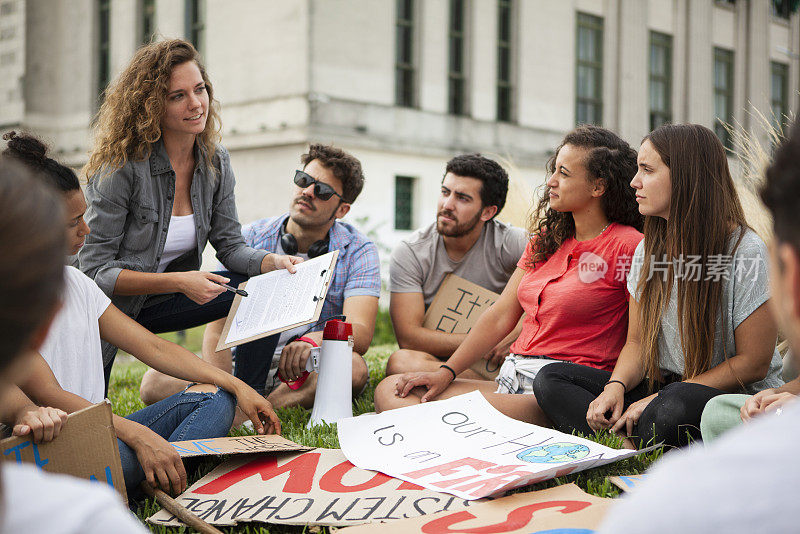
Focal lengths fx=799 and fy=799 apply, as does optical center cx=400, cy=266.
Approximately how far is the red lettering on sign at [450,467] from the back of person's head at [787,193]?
178cm

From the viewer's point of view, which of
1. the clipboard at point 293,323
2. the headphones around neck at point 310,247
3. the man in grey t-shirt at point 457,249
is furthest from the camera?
the man in grey t-shirt at point 457,249

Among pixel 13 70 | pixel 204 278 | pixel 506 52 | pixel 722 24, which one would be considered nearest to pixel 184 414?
pixel 204 278

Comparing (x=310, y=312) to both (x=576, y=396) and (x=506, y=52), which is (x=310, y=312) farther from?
(x=506, y=52)

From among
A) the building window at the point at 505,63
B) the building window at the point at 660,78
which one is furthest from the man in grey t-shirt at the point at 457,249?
the building window at the point at 660,78

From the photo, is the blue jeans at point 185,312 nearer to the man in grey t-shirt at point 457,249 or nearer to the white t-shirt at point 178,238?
the white t-shirt at point 178,238

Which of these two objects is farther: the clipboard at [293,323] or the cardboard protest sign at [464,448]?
the clipboard at [293,323]

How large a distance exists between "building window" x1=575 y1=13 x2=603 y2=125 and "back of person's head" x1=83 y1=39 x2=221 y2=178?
54.7 ft

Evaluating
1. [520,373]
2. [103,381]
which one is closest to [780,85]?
[520,373]

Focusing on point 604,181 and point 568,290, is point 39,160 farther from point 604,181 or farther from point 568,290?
Answer: point 604,181

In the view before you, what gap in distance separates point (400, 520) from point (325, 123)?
1254 cm

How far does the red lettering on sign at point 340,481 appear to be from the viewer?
99.3 inches

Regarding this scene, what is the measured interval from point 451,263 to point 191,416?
2.09m

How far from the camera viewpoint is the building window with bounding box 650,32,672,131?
2106 cm

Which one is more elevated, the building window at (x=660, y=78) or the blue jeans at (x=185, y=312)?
the building window at (x=660, y=78)
